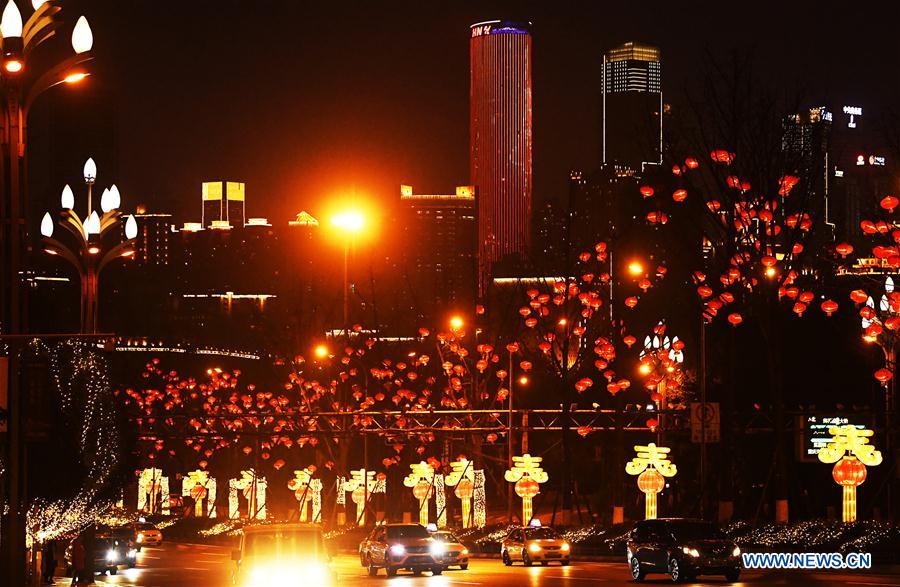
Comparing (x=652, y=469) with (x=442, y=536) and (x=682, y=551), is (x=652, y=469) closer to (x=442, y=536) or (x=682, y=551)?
(x=442, y=536)

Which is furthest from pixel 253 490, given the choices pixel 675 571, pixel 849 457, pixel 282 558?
pixel 282 558

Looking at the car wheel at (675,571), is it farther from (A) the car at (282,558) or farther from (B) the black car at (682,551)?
(A) the car at (282,558)

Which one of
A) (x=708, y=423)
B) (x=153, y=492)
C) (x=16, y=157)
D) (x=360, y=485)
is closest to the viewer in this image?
(x=16, y=157)

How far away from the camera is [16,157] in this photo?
62.8 feet

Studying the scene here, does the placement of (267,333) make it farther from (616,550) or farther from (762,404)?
(616,550)

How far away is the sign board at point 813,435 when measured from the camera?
47875 mm

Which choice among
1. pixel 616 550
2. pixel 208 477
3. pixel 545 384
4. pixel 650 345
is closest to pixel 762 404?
pixel 650 345

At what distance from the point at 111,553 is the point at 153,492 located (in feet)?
176

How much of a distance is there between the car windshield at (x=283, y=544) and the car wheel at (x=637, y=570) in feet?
27.7

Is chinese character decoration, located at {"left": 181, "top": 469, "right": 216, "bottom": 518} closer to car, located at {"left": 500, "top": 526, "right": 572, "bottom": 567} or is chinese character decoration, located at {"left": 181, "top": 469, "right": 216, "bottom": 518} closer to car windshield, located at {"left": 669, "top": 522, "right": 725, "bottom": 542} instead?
car, located at {"left": 500, "top": 526, "right": 572, "bottom": 567}

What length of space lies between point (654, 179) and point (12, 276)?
32.3 m

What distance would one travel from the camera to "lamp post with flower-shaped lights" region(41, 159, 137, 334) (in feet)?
68.0

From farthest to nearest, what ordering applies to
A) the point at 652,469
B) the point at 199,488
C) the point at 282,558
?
the point at 199,488 < the point at 652,469 < the point at 282,558

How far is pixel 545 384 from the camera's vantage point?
298 feet
